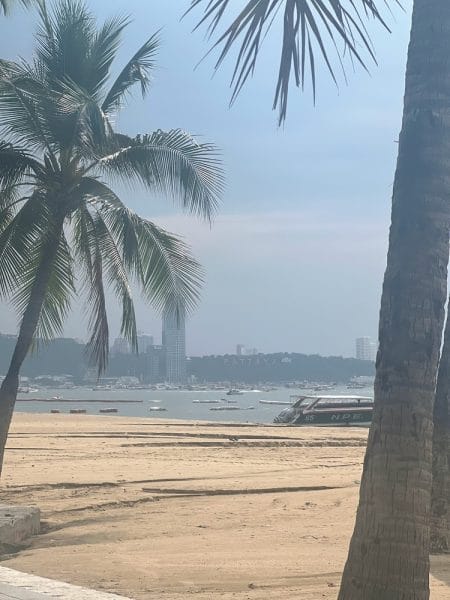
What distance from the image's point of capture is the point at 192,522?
9953 millimetres

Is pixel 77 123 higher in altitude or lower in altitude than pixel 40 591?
higher

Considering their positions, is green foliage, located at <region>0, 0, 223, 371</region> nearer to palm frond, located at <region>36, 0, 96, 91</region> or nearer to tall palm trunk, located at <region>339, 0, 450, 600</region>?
palm frond, located at <region>36, 0, 96, 91</region>

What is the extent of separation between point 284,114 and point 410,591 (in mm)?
3052

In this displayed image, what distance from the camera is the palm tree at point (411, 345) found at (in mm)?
3932

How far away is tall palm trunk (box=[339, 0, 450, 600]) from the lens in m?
A: 3.93

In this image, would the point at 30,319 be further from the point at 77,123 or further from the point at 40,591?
the point at 40,591

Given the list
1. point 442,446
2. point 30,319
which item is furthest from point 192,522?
point 30,319

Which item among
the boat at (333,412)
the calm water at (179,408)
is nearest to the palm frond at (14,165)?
the boat at (333,412)

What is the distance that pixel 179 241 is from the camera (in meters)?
12.2

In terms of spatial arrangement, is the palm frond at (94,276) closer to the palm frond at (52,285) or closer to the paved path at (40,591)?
the palm frond at (52,285)

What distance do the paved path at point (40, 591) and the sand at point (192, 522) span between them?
774 mm

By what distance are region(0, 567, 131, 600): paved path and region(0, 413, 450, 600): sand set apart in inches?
30.5

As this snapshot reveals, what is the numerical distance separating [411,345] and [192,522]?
654 centimetres

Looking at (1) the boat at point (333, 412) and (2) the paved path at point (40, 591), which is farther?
(1) the boat at point (333, 412)
